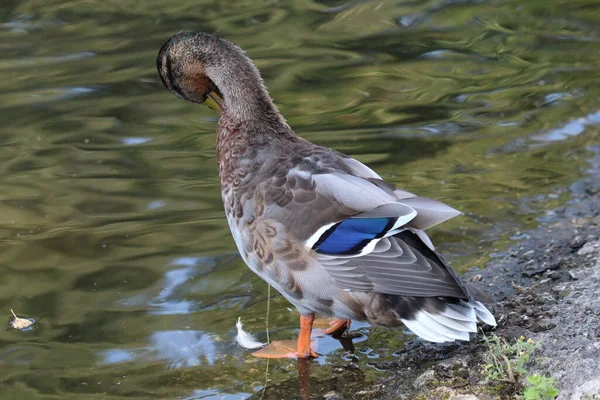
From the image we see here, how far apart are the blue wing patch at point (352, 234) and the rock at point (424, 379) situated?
0.56m

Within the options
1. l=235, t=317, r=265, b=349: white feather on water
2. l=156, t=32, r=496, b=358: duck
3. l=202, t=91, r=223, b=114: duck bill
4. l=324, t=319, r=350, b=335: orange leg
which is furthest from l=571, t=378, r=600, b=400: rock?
l=202, t=91, r=223, b=114: duck bill

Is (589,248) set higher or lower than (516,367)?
lower

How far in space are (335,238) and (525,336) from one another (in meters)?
0.89

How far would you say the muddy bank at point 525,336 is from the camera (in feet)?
11.3

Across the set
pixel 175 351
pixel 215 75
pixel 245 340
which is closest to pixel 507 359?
pixel 245 340

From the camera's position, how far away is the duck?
3.75 m

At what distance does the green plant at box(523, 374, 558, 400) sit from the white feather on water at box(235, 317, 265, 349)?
1.61 m

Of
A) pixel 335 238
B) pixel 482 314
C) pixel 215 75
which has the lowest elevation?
pixel 482 314

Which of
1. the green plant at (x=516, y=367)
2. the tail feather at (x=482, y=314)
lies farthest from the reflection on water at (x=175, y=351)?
the green plant at (x=516, y=367)

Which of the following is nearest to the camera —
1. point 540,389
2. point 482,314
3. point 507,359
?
point 540,389

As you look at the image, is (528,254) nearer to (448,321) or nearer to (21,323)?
(448,321)

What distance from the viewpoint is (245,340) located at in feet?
14.6

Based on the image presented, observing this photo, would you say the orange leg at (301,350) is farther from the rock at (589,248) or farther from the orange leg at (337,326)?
the rock at (589,248)

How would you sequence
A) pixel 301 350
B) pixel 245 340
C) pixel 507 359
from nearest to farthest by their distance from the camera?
1. pixel 507 359
2. pixel 301 350
3. pixel 245 340
